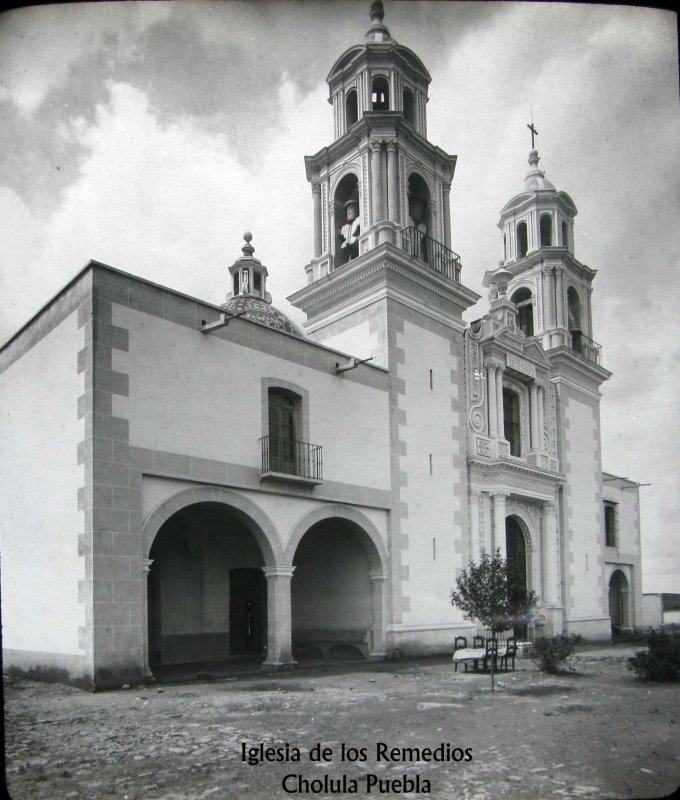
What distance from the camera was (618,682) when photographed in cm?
1385

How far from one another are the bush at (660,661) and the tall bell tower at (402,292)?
6.58 meters

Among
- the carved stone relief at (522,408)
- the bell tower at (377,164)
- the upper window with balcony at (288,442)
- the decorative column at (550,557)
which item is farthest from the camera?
the carved stone relief at (522,408)

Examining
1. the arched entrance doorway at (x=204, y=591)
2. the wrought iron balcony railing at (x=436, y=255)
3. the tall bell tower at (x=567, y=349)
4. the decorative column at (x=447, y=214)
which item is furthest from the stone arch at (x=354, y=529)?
the tall bell tower at (x=567, y=349)

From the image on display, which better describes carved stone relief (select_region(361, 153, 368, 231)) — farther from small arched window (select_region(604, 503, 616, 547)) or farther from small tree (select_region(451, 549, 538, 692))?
small arched window (select_region(604, 503, 616, 547))

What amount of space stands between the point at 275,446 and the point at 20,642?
6358mm

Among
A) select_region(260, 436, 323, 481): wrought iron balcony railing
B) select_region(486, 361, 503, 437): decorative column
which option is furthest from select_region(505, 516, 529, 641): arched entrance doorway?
select_region(260, 436, 323, 481): wrought iron balcony railing

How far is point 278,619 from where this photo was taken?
1619 cm

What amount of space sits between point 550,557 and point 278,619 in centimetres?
1281

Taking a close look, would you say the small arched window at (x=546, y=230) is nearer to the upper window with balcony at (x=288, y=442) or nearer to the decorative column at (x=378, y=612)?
the upper window with balcony at (x=288, y=442)

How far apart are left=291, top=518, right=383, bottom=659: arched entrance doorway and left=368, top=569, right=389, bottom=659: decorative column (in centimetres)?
2

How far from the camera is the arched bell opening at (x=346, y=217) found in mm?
23125

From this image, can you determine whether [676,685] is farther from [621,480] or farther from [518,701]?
[621,480]

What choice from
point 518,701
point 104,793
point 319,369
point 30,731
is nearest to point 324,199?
point 319,369

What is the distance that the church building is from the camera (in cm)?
1385
